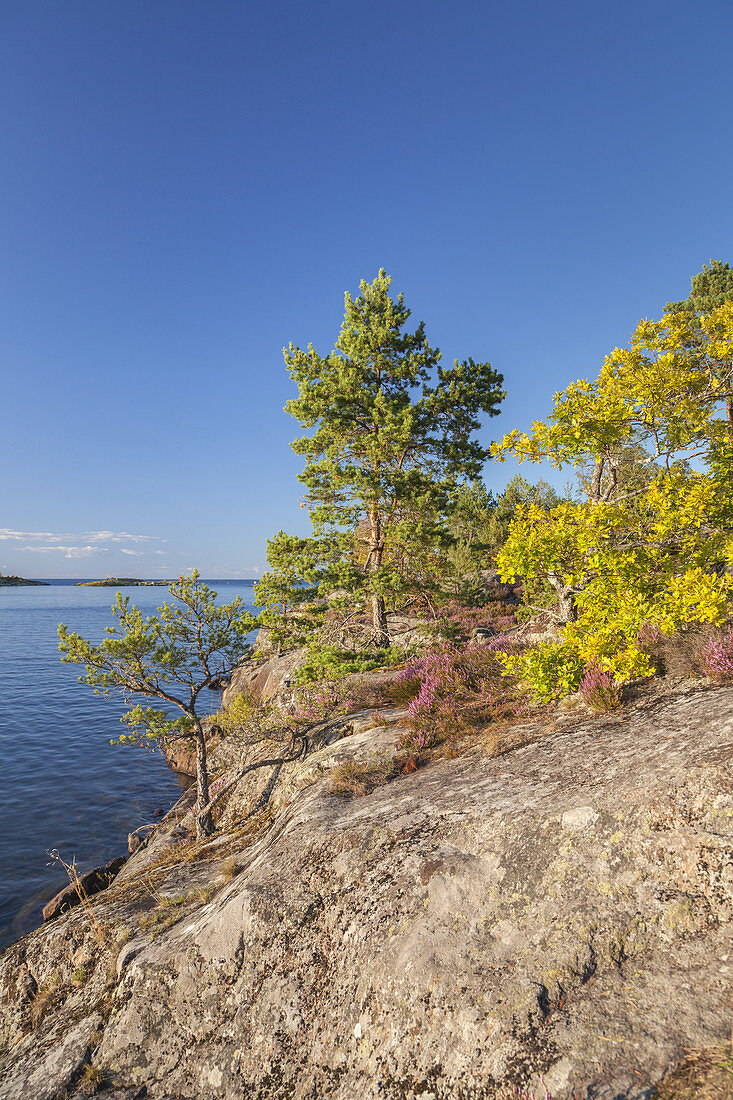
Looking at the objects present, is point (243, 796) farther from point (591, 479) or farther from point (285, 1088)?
point (591, 479)

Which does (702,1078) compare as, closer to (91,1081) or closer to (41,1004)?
(91,1081)

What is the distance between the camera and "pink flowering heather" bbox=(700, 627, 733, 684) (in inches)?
191

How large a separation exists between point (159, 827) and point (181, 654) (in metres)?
6.89

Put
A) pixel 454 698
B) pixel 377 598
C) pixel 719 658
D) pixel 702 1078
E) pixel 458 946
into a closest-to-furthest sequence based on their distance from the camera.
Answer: pixel 702 1078 → pixel 458 946 → pixel 719 658 → pixel 454 698 → pixel 377 598

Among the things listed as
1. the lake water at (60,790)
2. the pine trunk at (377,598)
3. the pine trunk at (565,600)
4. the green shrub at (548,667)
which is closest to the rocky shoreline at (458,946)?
the green shrub at (548,667)

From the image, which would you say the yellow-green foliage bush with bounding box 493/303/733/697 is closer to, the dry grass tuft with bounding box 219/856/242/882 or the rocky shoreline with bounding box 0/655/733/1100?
the rocky shoreline with bounding box 0/655/733/1100

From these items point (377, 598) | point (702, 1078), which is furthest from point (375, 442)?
point (702, 1078)

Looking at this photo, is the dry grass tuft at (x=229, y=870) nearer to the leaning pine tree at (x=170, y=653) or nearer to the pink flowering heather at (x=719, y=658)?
the leaning pine tree at (x=170, y=653)

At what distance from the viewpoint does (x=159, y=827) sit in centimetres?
1388

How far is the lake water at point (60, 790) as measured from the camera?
1376 cm

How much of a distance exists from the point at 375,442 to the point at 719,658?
34.9 feet

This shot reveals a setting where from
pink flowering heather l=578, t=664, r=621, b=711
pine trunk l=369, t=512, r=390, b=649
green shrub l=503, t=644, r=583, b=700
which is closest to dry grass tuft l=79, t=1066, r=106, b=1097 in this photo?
green shrub l=503, t=644, r=583, b=700

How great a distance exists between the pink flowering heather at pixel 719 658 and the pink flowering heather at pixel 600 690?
3.09 feet

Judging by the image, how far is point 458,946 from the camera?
11.6 ft
